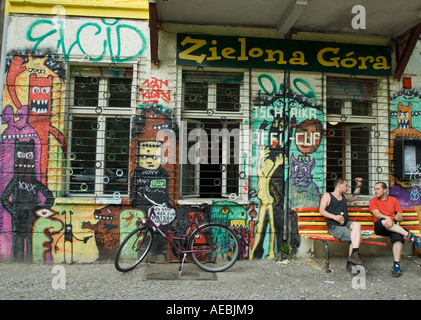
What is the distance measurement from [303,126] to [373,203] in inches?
65.5

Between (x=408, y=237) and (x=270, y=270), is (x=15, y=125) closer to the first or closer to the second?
(x=270, y=270)

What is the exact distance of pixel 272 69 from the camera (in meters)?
5.63

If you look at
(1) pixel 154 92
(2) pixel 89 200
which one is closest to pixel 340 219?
(1) pixel 154 92

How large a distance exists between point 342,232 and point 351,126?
2.18 metres

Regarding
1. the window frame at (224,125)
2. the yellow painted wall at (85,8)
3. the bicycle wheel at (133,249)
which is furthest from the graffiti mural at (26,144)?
the window frame at (224,125)

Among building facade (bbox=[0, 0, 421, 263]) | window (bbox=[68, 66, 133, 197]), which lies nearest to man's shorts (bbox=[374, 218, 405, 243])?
building facade (bbox=[0, 0, 421, 263])

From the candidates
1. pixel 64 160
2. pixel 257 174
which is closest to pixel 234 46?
pixel 257 174

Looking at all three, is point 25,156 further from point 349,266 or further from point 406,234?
point 406,234

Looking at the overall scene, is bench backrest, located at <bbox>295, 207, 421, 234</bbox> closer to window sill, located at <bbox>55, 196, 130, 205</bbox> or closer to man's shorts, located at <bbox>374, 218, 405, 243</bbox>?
man's shorts, located at <bbox>374, 218, 405, 243</bbox>

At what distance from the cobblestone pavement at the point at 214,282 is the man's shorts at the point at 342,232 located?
50 cm

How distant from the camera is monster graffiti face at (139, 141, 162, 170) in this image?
539 cm

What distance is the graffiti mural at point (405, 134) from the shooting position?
230 inches

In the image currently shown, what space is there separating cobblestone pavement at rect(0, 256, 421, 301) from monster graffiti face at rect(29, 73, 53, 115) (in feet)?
8.05

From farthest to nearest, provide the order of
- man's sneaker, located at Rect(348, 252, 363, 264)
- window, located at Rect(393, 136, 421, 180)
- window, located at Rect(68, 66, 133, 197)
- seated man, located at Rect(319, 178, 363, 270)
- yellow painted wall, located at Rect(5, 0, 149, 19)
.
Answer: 1. window, located at Rect(393, 136, 421, 180)
2. window, located at Rect(68, 66, 133, 197)
3. yellow painted wall, located at Rect(5, 0, 149, 19)
4. seated man, located at Rect(319, 178, 363, 270)
5. man's sneaker, located at Rect(348, 252, 363, 264)
